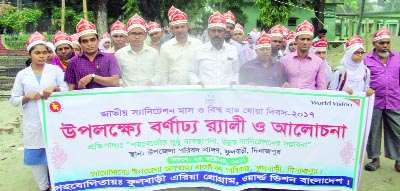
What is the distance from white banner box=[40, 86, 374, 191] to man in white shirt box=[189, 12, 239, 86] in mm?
623

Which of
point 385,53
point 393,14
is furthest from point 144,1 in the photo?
point 385,53

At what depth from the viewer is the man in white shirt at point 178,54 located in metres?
4.73

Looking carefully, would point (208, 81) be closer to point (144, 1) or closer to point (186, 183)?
point (186, 183)

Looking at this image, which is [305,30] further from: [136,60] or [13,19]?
[13,19]

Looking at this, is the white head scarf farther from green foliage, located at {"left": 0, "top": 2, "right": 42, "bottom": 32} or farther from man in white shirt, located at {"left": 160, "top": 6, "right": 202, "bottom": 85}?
green foliage, located at {"left": 0, "top": 2, "right": 42, "bottom": 32}

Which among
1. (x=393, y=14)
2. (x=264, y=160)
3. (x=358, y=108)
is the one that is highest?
(x=393, y=14)

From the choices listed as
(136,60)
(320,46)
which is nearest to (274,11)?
(320,46)

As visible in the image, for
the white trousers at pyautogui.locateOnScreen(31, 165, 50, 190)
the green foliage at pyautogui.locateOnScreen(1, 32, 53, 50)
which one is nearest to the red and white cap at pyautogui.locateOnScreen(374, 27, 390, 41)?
the white trousers at pyautogui.locateOnScreen(31, 165, 50, 190)

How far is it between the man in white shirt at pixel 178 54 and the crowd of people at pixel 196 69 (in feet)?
0.04

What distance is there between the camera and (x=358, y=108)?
3.81 m

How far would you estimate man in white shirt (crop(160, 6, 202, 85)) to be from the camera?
473cm

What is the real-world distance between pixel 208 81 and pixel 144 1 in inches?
937

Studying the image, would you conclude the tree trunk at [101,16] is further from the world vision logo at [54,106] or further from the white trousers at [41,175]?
the world vision logo at [54,106]

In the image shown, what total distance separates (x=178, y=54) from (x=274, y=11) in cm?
1913
